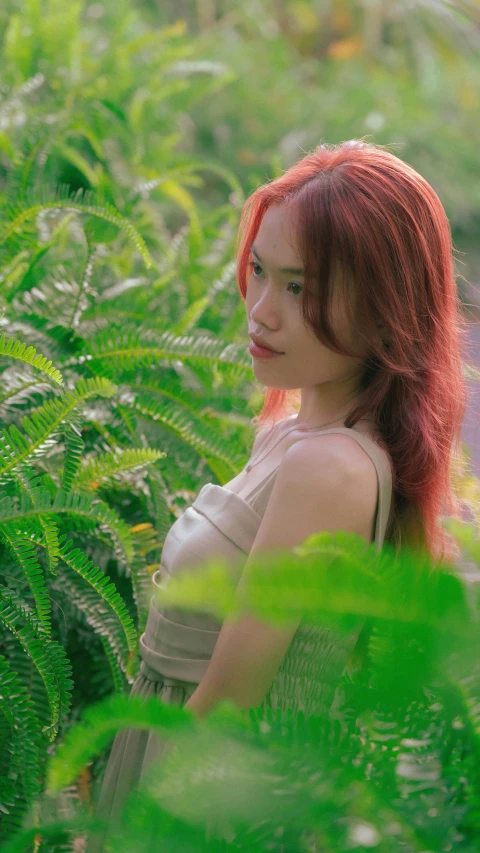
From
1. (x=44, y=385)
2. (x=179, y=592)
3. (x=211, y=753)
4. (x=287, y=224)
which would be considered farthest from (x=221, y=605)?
(x=44, y=385)

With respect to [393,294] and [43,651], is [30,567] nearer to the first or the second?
[43,651]

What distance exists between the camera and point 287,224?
40.6 inches

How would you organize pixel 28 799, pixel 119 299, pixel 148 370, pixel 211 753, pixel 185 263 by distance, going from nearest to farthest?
1. pixel 211 753
2. pixel 28 799
3. pixel 148 370
4. pixel 119 299
5. pixel 185 263

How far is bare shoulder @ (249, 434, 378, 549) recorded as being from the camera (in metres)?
0.94

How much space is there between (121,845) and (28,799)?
64 centimetres

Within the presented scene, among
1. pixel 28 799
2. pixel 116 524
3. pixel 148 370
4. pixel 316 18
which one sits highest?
pixel 316 18

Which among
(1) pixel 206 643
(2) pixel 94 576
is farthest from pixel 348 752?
(2) pixel 94 576

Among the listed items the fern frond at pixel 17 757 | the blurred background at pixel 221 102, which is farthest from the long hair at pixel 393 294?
the fern frond at pixel 17 757

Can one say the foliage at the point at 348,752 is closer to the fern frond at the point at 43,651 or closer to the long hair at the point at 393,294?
the long hair at the point at 393,294

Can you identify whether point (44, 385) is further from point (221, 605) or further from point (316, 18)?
point (316, 18)

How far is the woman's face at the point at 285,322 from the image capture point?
1.04 metres

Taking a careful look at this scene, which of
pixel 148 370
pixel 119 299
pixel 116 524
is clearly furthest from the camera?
pixel 119 299

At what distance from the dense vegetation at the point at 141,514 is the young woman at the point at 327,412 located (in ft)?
0.39

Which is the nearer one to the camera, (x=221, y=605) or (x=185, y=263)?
(x=221, y=605)
